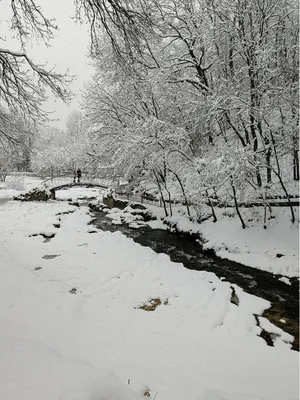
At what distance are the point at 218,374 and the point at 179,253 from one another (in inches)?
258

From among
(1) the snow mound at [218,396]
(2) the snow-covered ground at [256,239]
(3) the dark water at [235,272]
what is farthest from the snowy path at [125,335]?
(2) the snow-covered ground at [256,239]

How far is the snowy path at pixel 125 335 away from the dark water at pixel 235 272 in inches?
18.7

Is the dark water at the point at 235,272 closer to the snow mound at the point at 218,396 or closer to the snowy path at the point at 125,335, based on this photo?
the snowy path at the point at 125,335

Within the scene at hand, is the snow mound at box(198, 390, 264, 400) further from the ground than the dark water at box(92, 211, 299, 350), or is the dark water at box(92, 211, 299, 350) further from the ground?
the snow mound at box(198, 390, 264, 400)

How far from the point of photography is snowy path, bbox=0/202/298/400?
7.25ft

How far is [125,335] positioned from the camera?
3.86 metres

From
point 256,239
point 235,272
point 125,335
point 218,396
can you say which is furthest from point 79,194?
point 218,396

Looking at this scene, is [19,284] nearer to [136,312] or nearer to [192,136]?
[136,312]

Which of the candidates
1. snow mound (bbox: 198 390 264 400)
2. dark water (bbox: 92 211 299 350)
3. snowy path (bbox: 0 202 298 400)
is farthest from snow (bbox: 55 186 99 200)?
snow mound (bbox: 198 390 264 400)

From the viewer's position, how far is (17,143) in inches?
311

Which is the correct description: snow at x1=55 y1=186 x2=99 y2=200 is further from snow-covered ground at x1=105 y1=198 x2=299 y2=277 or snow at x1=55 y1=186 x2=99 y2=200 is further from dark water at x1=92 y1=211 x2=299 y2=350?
snow-covered ground at x1=105 y1=198 x2=299 y2=277

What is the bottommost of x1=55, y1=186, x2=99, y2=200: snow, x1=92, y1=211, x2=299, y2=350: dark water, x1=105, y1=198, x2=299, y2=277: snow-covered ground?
x1=92, y1=211, x2=299, y2=350: dark water

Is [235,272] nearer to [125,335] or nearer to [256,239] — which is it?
[256,239]

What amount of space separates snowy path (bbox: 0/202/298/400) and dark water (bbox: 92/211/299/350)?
475 millimetres
